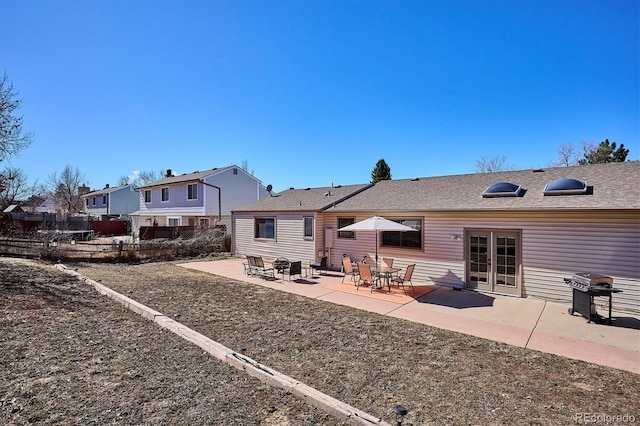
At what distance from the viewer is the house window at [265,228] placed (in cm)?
1609

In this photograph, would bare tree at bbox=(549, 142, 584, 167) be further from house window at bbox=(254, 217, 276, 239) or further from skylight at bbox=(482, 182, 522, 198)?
house window at bbox=(254, 217, 276, 239)

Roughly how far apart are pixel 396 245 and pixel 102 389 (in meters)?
9.86

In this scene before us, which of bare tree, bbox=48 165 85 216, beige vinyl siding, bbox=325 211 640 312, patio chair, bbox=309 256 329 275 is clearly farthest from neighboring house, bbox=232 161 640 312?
bare tree, bbox=48 165 85 216

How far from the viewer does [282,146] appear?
22500 millimetres

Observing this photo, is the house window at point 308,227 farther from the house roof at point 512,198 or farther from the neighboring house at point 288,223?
the house roof at point 512,198

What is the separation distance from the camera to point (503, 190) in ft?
32.6

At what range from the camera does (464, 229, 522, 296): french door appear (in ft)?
29.7

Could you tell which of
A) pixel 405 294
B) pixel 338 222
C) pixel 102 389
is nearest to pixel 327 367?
pixel 102 389

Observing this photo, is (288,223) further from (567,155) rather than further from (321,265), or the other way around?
(567,155)

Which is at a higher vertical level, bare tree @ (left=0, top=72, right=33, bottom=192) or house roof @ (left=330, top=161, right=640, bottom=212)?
bare tree @ (left=0, top=72, right=33, bottom=192)

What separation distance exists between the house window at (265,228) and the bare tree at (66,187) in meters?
42.9

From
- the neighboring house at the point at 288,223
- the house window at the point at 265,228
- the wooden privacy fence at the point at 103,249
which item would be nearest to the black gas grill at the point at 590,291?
the neighboring house at the point at 288,223

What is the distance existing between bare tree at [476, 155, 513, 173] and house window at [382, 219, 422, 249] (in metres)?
28.8

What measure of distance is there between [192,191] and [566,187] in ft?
81.3
